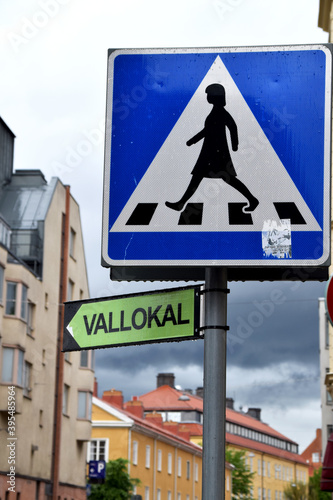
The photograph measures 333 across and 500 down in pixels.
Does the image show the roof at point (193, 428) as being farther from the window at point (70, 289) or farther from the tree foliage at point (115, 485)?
the window at point (70, 289)

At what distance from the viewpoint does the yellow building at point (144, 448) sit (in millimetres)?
60625

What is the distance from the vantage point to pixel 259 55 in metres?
3.72

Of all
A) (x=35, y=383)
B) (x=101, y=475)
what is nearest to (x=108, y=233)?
(x=35, y=383)

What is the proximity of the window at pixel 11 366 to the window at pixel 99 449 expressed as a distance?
2288 cm

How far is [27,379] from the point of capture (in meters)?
41.2

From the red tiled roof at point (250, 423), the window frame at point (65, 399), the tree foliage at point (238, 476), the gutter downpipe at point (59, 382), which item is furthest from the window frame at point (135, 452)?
the red tiled roof at point (250, 423)

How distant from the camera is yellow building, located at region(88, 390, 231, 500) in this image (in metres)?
60.6

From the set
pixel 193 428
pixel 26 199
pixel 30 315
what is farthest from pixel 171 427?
pixel 30 315

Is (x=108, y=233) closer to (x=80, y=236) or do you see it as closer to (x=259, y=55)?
(x=259, y=55)

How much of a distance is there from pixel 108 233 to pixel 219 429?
90cm

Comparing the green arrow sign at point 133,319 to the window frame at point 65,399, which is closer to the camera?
the green arrow sign at point 133,319

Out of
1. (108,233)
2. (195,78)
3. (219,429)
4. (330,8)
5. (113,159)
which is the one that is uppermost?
(330,8)

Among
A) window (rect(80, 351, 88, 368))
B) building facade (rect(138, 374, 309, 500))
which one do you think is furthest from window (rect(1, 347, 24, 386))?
building facade (rect(138, 374, 309, 500))

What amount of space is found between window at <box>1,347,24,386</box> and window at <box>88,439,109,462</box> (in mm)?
22882
